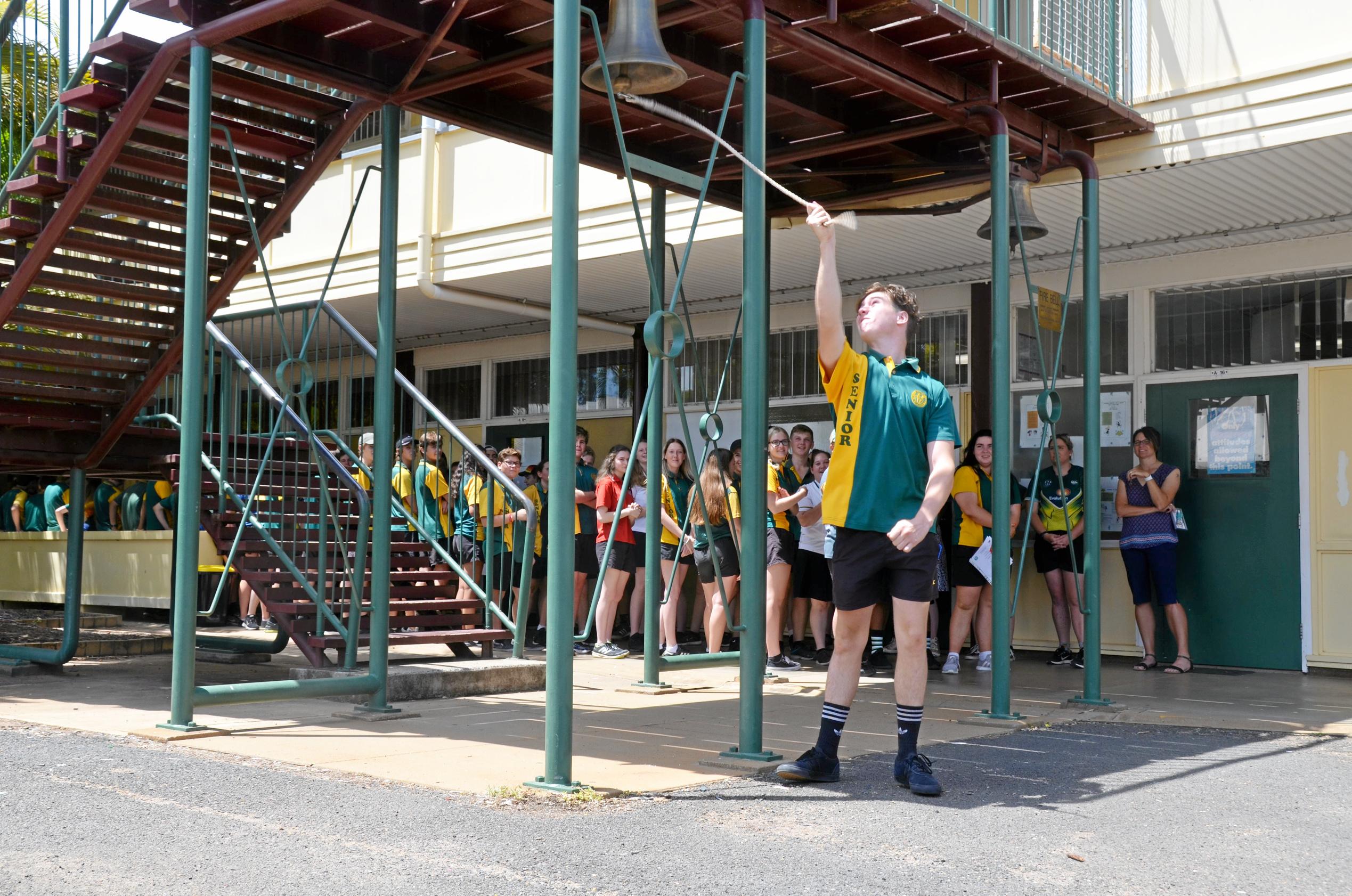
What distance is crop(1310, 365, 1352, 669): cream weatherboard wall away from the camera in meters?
9.99

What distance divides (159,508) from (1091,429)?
10.2 metres

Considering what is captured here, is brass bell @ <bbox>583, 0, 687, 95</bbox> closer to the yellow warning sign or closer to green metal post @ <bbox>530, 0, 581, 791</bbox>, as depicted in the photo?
green metal post @ <bbox>530, 0, 581, 791</bbox>

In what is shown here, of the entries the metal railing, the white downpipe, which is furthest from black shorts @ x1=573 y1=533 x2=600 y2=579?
the metal railing

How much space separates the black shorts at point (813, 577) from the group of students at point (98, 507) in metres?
6.25

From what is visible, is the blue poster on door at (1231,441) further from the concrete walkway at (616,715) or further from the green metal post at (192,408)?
the green metal post at (192,408)

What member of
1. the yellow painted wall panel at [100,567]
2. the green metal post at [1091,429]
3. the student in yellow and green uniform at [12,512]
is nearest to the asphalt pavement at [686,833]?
the green metal post at [1091,429]

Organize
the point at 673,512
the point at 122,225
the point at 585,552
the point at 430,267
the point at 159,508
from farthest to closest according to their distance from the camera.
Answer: the point at 159,508, the point at 430,267, the point at 585,552, the point at 673,512, the point at 122,225

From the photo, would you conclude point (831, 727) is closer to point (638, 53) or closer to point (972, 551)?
point (638, 53)

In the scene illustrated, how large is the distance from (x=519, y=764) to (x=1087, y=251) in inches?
193

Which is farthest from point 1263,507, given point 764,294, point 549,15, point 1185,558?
point 549,15

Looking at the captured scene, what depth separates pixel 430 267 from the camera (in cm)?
1270

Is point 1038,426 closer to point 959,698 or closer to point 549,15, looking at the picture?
point 959,698

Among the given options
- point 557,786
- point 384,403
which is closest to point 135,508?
point 384,403

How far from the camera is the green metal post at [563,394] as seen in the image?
15.9ft
